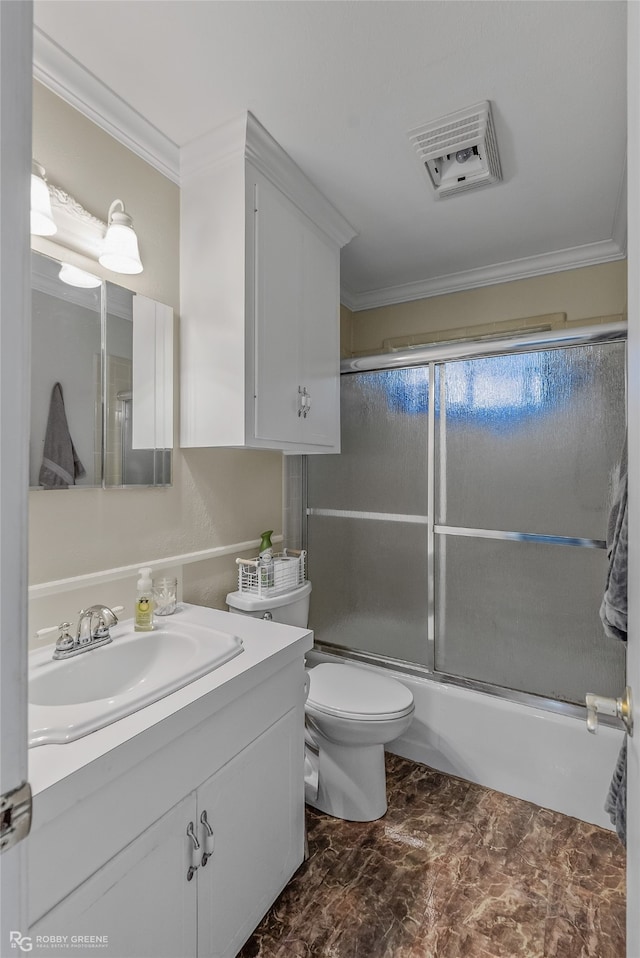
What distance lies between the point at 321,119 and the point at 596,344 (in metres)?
1.28

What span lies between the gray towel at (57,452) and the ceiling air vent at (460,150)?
1408 mm

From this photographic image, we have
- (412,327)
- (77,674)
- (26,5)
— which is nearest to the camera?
(26,5)

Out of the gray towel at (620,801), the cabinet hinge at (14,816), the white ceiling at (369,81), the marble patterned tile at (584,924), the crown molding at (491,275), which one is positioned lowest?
the marble patterned tile at (584,924)

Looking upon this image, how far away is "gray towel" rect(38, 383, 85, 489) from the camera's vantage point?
1279 mm

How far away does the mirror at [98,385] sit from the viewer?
1.27 m

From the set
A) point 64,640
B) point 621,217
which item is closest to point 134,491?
point 64,640

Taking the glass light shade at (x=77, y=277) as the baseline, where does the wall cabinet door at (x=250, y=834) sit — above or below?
below

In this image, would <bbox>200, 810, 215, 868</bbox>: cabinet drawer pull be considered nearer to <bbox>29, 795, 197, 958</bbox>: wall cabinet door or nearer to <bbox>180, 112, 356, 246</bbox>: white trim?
<bbox>29, 795, 197, 958</bbox>: wall cabinet door

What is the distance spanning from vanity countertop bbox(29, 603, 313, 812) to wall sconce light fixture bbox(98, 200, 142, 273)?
3.80ft

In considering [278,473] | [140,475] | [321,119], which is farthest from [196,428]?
[321,119]

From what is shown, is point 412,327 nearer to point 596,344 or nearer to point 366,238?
point 366,238

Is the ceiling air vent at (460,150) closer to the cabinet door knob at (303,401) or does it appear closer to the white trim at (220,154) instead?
the white trim at (220,154)

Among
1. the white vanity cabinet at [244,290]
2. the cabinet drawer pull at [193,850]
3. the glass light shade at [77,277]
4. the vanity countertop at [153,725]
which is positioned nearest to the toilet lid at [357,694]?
the vanity countertop at [153,725]

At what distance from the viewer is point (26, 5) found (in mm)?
465
